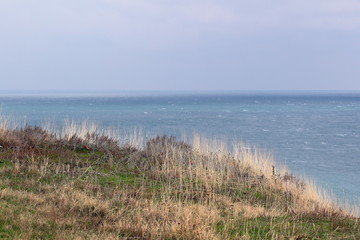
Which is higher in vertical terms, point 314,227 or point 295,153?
point 314,227

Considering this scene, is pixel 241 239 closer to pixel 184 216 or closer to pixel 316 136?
pixel 184 216

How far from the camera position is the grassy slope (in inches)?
250

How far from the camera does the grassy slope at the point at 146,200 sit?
6348 millimetres

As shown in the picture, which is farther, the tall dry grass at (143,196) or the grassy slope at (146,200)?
the tall dry grass at (143,196)

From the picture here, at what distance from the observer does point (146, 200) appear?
785 centimetres

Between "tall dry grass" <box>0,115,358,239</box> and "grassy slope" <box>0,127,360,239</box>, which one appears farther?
"tall dry grass" <box>0,115,358,239</box>

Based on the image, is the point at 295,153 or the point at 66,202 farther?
the point at 295,153

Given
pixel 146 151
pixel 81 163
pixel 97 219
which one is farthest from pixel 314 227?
pixel 146 151

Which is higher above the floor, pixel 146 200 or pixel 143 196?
pixel 146 200

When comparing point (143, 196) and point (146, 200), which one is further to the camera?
point (143, 196)

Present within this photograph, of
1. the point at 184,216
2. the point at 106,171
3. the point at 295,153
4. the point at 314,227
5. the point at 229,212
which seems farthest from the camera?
the point at 295,153

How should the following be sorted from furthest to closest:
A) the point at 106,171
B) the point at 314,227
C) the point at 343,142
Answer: the point at 343,142
the point at 106,171
the point at 314,227

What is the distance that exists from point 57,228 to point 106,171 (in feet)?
17.0

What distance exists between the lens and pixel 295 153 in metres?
27.7
